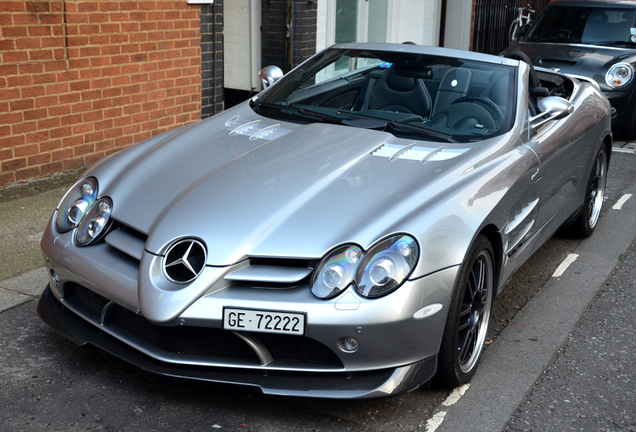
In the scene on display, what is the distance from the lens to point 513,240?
3801mm

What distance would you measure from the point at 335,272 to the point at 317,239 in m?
0.16

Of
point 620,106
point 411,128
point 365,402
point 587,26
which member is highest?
point 587,26

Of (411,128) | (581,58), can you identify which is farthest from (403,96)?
(581,58)

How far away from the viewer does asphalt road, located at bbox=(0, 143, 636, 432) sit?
3082 millimetres

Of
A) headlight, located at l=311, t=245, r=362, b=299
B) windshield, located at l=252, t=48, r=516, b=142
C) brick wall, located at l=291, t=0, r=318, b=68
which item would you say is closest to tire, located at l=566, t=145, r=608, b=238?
windshield, located at l=252, t=48, r=516, b=142

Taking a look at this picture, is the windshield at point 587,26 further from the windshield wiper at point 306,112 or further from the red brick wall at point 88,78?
the windshield wiper at point 306,112

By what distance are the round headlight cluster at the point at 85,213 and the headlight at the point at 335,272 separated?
1067 mm

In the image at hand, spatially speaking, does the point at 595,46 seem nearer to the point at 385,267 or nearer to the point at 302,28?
the point at 302,28

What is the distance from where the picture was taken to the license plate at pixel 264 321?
281 centimetres

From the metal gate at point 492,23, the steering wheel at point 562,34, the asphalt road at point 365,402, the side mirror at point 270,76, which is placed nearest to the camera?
the asphalt road at point 365,402

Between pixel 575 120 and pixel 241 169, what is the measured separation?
2.50 meters

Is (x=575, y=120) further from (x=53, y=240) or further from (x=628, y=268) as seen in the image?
(x=53, y=240)

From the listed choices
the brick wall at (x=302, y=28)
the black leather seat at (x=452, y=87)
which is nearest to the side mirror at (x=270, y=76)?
the black leather seat at (x=452, y=87)

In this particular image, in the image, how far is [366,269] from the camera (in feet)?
9.45
